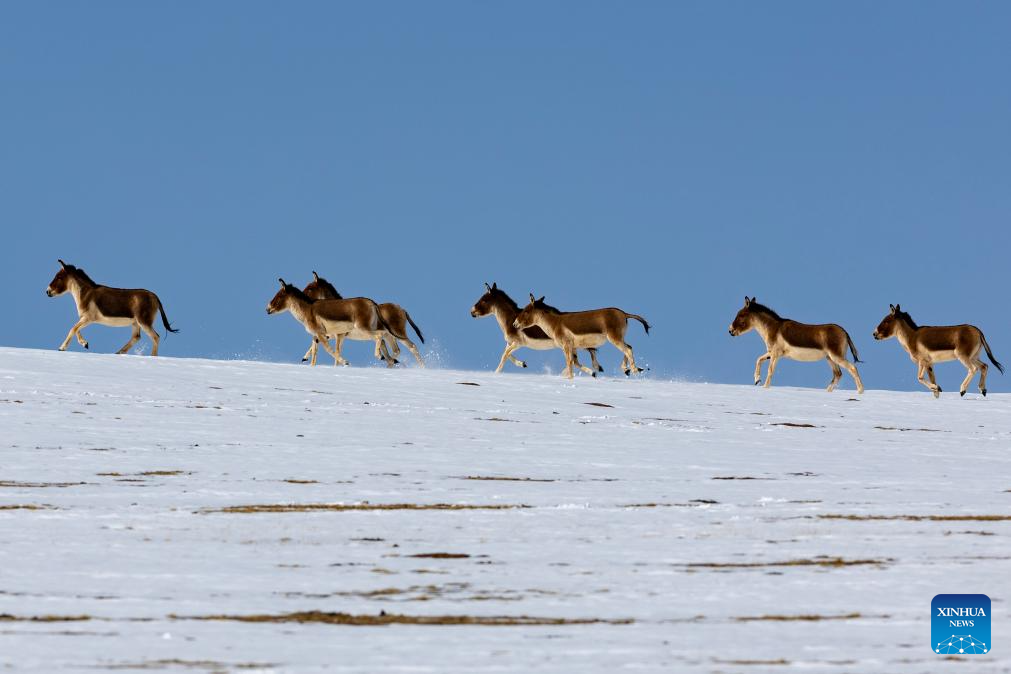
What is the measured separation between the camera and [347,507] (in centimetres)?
685

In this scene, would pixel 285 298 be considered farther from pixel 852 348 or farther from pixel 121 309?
pixel 852 348

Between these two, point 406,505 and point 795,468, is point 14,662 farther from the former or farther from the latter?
point 795,468

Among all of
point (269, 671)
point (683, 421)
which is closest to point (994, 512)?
point (269, 671)

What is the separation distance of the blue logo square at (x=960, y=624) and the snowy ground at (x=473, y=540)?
1.9 inches

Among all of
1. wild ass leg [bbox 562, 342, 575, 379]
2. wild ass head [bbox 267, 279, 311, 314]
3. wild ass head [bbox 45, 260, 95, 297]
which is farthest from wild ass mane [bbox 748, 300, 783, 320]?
wild ass head [bbox 45, 260, 95, 297]

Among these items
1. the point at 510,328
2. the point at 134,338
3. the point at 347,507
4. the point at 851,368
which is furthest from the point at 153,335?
the point at 347,507

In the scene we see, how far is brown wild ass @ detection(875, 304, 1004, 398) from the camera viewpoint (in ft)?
→ 76.7

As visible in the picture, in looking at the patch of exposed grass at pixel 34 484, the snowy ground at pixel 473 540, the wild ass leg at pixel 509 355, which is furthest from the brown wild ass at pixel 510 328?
the patch of exposed grass at pixel 34 484

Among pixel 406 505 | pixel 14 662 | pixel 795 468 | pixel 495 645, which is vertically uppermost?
pixel 795 468

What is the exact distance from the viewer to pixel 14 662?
145 inches

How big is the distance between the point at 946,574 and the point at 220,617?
8.88ft

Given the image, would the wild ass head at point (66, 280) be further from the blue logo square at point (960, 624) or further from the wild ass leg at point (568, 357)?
the blue logo square at point (960, 624)

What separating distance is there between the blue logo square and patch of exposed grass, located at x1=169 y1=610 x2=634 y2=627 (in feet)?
3.07

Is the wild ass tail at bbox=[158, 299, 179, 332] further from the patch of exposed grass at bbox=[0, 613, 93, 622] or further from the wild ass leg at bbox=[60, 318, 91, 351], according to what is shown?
the patch of exposed grass at bbox=[0, 613, 93, 622]
